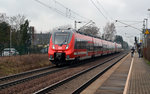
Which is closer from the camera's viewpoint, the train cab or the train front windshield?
the train cab

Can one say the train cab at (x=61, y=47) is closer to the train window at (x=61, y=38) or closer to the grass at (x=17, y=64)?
the train window at (x=61, y=38)

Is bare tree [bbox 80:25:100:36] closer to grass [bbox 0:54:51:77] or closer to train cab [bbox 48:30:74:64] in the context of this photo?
grass [bbox 0:54:51:77]

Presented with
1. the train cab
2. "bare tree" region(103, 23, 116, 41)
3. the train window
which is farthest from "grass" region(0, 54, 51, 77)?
"bare tree" region(103, 23, 116, 41)

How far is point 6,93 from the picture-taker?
29.3 feet

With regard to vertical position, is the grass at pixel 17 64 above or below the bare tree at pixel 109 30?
below

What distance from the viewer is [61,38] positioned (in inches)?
780

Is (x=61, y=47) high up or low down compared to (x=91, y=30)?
down

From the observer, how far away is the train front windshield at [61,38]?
19.6m

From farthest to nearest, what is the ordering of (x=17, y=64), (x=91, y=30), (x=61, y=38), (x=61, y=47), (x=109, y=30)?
(x=109, y=30) < (x=91, y=30) < (x=61, y=38) < (x=17, y=64) < (x=61, y=47)

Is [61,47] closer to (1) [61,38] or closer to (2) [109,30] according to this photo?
(1) [61,38]

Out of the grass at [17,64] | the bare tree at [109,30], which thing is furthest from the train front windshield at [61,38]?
the bare tree at [109,30]

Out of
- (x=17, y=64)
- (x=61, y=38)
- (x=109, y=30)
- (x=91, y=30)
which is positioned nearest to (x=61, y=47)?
(x=61, y=38)

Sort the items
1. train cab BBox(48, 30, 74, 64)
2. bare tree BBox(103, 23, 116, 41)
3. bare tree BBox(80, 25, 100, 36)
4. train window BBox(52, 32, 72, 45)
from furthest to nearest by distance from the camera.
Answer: bare tree BBox(103, 23, 116, 41)
bare tree BBox(80, 25, 100, 36)
train window BBox(52, 32, 72, 45)
train cab BBox(48, 30, 74, 64)

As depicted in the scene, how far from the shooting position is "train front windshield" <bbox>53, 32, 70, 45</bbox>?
1962 centimetres
